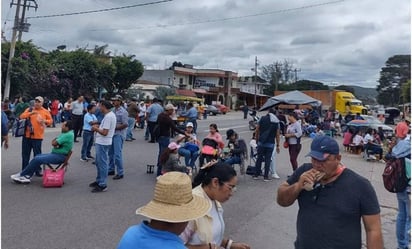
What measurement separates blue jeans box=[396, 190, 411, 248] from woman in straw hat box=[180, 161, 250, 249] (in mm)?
2971

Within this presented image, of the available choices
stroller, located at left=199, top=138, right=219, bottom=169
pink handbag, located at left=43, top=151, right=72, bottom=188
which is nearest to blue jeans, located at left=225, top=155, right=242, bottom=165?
stroller, located at left=199, top=138, right=219, bottom=169

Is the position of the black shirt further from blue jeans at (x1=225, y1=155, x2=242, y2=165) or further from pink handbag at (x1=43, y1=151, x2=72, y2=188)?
pink handbag at (x1=43, y1=151, x2=72, y2=188)

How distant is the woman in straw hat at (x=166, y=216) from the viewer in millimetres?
2055

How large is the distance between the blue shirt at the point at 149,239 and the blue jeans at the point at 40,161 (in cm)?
642

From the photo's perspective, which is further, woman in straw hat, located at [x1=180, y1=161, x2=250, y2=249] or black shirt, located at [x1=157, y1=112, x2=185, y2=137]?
black shirt, located at [x1=157, y1=112, x2=185, y2=137]

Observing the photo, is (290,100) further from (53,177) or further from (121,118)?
(53,177)

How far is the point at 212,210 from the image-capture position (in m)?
2.84

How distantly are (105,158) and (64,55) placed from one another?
28649 mm

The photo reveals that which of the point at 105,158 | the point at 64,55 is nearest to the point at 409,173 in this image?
the point at 105,158

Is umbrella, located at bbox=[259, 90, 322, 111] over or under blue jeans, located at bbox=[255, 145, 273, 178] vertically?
over

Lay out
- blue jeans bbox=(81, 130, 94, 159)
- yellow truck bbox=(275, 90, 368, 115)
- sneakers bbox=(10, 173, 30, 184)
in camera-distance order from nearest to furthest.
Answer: sneakers bbox=(10, 173, 30, 184), blue jeans bbox=(81, 130, 94, 159), yellow truck bbox=(275, 90, 368, 115)

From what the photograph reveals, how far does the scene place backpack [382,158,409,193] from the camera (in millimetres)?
4957

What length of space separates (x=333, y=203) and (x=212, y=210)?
0.85 metres

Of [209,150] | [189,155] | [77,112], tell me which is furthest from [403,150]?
[77,112]
